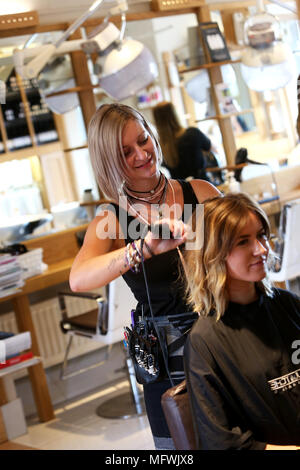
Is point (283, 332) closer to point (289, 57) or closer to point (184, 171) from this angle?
point (289, 57)

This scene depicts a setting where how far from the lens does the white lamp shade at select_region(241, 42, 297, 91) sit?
4.10 m

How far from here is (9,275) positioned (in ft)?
11.7

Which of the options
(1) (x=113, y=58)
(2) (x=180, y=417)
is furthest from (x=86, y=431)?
(2) (x=180, y=417)

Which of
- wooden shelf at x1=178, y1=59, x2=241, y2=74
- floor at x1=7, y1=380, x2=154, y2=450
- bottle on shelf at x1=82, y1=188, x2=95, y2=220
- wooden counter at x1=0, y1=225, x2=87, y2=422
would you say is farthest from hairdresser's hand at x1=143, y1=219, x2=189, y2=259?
wooden shelf at x1=178, y1=59, x2=241, y2=74

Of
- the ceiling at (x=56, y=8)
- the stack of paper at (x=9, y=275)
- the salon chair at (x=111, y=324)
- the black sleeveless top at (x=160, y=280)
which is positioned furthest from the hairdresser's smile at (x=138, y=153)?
the ceiling at (x=56, y=8)

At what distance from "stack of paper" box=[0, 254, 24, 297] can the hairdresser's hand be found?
225 centimetres

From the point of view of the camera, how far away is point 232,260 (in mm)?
1461

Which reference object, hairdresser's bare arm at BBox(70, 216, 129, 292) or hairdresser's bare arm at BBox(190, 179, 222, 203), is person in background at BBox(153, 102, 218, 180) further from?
hairdresser's bare arm at BBox(70, 216, 129, 292)

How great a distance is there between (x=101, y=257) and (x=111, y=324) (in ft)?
6.81

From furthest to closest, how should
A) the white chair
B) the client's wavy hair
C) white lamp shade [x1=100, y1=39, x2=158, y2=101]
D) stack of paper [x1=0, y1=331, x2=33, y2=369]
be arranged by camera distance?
white lamp shade [x1=100, y1=39, x2=158, y2=101] → the white chair → stack of paper [x1=0, y1=331, x2=33, y2=369] → the client's wavy hair

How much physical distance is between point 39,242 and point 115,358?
3.23 ft
